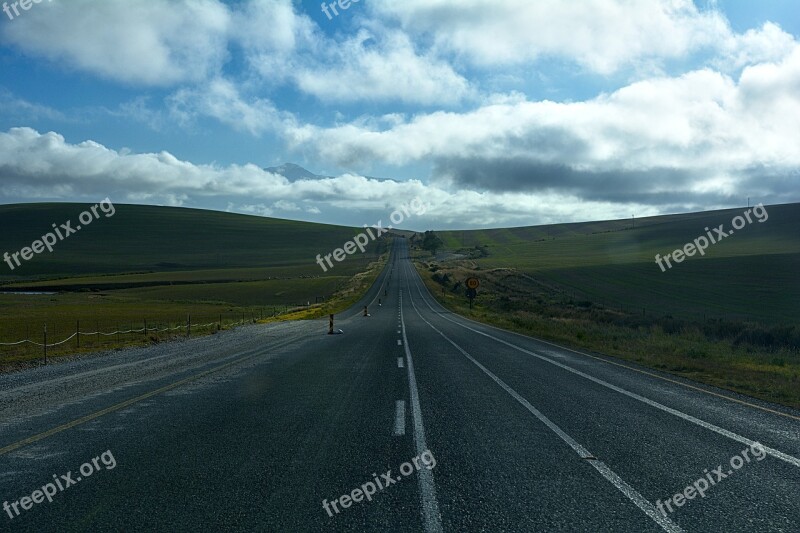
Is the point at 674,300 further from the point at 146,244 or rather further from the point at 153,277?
the point at 146,244

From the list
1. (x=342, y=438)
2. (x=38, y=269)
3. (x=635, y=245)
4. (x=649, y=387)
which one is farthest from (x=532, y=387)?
(x=635, y=245)

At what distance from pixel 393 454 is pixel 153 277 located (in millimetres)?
109311

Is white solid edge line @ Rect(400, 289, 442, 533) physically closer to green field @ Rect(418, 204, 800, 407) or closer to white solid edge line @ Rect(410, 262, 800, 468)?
white solid edge line @ Rect(410, 262, 800, 468)

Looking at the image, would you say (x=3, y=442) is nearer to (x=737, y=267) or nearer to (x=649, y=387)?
(x=649, y=387)

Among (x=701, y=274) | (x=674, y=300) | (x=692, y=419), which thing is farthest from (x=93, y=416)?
(x=701, y=274)

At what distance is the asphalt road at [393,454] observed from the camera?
16.7 feet

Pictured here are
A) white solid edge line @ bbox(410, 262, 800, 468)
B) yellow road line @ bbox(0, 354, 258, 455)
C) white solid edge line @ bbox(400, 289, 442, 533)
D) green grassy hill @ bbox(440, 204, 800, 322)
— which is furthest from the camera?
green grassy hill @ bbox(440, 204, 800, 322)

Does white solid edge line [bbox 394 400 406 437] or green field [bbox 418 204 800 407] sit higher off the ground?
white solid edge line [bbox 394 400 406 437]

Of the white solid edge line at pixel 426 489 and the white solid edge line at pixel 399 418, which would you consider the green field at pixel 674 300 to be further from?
the white solid edge line at pixel 426 489

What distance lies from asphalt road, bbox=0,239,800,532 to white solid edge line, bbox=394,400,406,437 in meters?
0.06

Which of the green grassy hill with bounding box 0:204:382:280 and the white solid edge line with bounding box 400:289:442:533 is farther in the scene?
the green grassy hill with bounding box 0:204:382:280

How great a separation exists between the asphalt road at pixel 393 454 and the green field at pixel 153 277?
12.8 m

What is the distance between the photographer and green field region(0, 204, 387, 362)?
142 ft

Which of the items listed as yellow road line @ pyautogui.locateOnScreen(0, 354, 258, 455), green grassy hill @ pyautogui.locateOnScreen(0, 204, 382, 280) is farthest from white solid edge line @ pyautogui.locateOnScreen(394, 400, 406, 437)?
green grassy hill @ pyautogui.locateOnScreen(0, 204, 382, 280)
